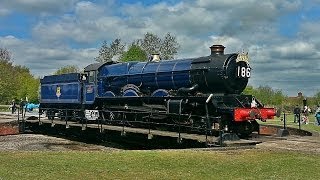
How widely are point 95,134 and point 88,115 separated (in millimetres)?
2066

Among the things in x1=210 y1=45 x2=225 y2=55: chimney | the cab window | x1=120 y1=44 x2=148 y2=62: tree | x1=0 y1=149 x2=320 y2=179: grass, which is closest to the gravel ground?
the cab window

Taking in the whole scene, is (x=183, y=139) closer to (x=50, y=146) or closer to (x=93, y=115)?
(x=50, y=146)

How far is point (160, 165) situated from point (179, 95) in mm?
10060

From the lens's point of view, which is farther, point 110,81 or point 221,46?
point 110,81

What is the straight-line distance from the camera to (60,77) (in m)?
34.4

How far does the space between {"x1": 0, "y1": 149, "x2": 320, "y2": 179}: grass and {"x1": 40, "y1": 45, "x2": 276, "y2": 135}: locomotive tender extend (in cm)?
380

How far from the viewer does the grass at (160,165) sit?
11297 mm

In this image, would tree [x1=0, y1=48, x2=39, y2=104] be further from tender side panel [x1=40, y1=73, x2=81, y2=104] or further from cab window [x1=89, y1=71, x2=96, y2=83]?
cab window [x1=89, y1=71, x2=96, y2=83]

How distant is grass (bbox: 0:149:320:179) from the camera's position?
37.1ft

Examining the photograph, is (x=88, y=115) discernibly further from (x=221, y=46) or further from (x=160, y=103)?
(x=221, y=46)

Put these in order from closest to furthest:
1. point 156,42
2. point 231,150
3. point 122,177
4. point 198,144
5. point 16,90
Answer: point 122,177, point 231,150, point 198,144, point 156,42, point 16,90

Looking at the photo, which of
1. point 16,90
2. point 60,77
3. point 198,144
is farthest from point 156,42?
point 198,144

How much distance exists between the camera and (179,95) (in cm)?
2250

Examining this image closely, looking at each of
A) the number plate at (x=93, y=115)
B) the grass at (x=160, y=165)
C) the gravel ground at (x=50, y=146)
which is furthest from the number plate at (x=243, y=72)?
Answer: the number plate at (x=93, y=115)
